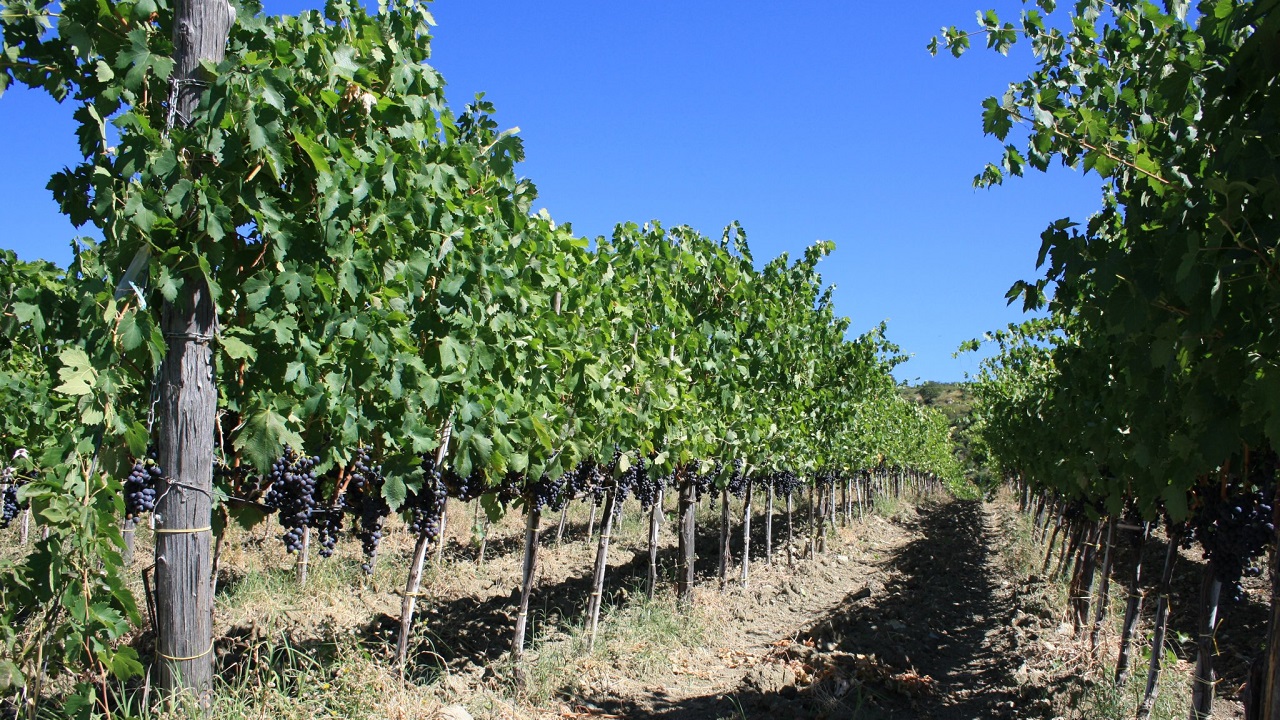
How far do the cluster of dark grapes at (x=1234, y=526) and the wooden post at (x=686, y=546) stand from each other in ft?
18.1

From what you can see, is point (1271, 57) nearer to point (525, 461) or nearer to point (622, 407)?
point (525, 461)

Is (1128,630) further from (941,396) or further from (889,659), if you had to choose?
(941,396)

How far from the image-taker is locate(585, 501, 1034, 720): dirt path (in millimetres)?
6426

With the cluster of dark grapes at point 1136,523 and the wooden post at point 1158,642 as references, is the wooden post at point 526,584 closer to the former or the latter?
the wooden post at point 1158,642

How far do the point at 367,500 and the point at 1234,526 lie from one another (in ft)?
15.7

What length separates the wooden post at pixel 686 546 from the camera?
9508 millimetres

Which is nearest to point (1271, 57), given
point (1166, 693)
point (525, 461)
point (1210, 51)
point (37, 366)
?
point (1210, 51)

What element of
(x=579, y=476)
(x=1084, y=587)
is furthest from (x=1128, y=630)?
(x=579, y=476)

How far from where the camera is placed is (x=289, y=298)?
3.23 meters

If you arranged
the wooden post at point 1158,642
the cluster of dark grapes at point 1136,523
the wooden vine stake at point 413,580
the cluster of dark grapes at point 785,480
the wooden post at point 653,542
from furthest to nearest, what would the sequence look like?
1. the cluster of dark grapes at point 785,480
2. the wooden post at point 653,542
3. the cluster of dark grapes at point 1136,523
4. the wooden post at point 1158,642
5. the wooden vine stake at point 413,580

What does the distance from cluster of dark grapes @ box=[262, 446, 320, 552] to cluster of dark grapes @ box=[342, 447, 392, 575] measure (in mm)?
330

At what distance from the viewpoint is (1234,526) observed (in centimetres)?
450

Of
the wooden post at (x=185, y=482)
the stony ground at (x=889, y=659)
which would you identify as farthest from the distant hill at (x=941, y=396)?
the wooden post at (x=185, y=482)

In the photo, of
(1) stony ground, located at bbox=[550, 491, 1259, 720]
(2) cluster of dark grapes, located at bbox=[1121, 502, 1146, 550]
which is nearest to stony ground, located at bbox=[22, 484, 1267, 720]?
(1) stony ground, located at bbox=[550, 491, 1259, 720]
